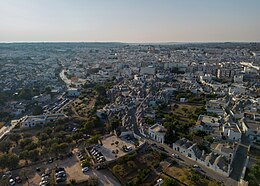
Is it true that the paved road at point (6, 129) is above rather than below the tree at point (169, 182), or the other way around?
below

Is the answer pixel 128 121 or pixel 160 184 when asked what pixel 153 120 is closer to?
pixel 128 121

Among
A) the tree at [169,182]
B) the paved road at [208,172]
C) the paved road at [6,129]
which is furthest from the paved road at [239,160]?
the paved road at [6,129]

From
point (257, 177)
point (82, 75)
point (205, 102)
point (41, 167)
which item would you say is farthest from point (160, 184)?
point (82, 75)

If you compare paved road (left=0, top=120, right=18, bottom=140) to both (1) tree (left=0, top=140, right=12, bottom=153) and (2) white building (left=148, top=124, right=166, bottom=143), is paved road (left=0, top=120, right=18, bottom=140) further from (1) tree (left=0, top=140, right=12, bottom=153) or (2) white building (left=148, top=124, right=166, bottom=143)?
(2) white building (left=148, top=124, right=166, bottom=143)

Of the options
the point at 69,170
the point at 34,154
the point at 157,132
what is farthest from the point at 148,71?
the point at 69,170

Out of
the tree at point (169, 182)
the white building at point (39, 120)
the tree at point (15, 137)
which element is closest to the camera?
the tree at point (169, 182)

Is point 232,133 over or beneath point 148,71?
over

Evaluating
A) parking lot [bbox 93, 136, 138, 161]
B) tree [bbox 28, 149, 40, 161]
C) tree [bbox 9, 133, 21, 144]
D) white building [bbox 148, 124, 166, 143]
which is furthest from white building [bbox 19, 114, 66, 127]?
white building [bbox 148, 124, 166, 143]

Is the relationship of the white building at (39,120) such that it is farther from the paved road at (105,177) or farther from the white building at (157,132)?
the paved road at (105,177)

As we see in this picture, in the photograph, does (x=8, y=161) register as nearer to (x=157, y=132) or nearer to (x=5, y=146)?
(x=5, y=146)

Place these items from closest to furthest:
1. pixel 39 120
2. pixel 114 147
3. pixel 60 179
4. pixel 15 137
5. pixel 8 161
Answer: pixel 60 179, pixel 8 161, pixel 114 147, pixel 15 137, pixel 39 120

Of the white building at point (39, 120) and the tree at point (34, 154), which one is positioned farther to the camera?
the white building at point (39, 120)
